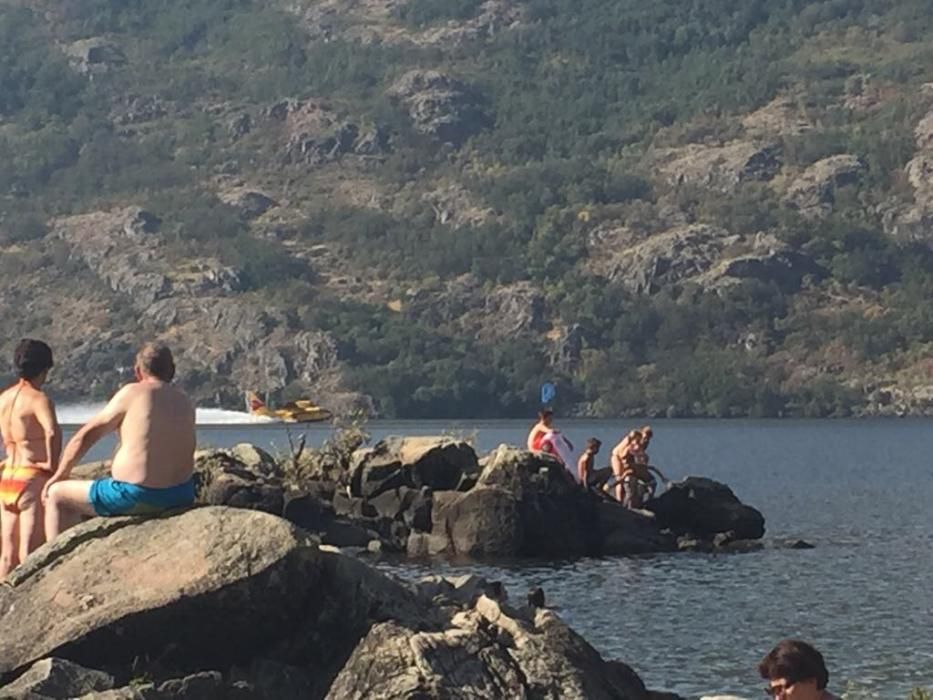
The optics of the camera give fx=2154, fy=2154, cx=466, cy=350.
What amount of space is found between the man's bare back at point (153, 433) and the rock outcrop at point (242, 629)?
391 mm

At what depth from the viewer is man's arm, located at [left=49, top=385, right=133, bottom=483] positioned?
53.2ft

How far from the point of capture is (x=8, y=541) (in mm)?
17359

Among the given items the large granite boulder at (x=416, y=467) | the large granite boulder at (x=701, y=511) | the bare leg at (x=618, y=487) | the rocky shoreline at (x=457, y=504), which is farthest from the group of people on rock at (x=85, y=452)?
the large granite boulder at (x=701, y=511)

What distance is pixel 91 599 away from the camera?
16.2 metres

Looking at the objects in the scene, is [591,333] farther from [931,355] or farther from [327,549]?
[327,549]

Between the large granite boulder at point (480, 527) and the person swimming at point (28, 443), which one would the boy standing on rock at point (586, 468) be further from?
the person swimming at point (28, 443)

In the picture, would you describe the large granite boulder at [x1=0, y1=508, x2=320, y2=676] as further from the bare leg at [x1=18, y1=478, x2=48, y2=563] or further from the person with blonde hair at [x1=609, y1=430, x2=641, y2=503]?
the person with blonde hair at [x1=609, y1=430, x2=641, y2=503]

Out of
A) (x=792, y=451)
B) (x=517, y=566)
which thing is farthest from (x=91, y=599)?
(x=792, y=451)

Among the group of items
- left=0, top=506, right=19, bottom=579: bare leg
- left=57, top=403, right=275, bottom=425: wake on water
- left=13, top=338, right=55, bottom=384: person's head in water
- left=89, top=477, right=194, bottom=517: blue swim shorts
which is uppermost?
left=13, top=338, right=55, bottom=384: person's head in water

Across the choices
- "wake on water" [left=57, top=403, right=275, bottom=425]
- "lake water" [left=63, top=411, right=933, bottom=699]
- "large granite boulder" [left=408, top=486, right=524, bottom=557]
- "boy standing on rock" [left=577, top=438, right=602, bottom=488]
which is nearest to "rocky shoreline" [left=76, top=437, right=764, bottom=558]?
"large granite boulder" [left=408, top=486, right=524, bottom=557]

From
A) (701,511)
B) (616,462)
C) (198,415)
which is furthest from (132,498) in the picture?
(198,415)

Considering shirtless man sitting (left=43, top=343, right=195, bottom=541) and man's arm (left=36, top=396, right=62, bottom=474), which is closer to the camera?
shirtless man sitting (left=43, top=343, right=195, bottom=541)

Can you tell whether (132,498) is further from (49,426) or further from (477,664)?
(477,664)

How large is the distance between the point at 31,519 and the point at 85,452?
0.87m
